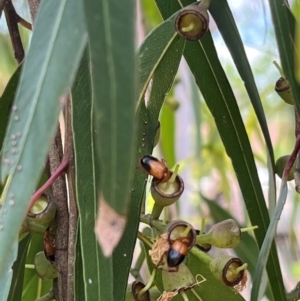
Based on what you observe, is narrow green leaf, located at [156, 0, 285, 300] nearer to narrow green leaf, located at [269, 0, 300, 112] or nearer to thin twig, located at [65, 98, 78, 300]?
narrow green leaf, located at [269, 0, 300, 112]

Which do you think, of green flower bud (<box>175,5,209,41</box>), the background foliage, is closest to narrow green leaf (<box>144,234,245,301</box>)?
the background foliage

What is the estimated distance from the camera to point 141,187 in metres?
0.49

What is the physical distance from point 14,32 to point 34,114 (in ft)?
1.10

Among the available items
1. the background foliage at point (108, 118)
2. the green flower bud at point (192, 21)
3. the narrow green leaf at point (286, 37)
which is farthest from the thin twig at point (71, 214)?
the narrow green leaf at point (286, 37)

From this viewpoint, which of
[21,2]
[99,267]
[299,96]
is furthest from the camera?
[21,2]

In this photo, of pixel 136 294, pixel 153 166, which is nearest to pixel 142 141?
pixel 153 166

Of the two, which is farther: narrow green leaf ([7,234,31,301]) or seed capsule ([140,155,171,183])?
narrow green leaf ([7,234,31,301])

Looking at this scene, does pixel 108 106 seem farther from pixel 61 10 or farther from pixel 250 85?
pixel 250 85

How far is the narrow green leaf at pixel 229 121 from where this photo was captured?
2.01 feet

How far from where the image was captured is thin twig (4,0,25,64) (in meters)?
0.61

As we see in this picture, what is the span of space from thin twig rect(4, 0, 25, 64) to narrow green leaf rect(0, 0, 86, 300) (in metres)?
0.28

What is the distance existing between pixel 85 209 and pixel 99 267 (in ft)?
0.15

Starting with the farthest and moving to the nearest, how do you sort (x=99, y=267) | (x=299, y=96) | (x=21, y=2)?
(x=21, y=2) → (x=299, y=96) → (x=99, y=267)

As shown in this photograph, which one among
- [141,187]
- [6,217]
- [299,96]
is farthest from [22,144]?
[299,96]
